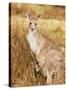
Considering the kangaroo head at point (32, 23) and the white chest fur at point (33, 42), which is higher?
the kangaroo head at point (32, 23)

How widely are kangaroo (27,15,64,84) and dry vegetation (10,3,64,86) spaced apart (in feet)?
0.13

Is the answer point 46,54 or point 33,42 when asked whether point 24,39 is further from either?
point 46,54

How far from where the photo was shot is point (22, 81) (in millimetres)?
2051

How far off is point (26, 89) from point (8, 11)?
717 mm

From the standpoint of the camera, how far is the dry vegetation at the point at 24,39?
204 centimetres

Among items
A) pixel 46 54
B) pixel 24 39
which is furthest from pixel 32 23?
pixel 46 54

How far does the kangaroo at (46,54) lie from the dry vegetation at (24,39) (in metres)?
0.04

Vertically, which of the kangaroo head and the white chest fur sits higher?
the kangaroo head

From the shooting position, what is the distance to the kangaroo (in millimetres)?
2092

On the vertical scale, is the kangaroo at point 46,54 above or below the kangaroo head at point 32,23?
below

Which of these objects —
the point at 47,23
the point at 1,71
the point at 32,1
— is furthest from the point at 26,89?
the point at 32,1

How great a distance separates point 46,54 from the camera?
212 centimetres

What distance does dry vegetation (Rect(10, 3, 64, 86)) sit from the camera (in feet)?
6.68

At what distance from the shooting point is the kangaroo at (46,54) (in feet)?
6.86
